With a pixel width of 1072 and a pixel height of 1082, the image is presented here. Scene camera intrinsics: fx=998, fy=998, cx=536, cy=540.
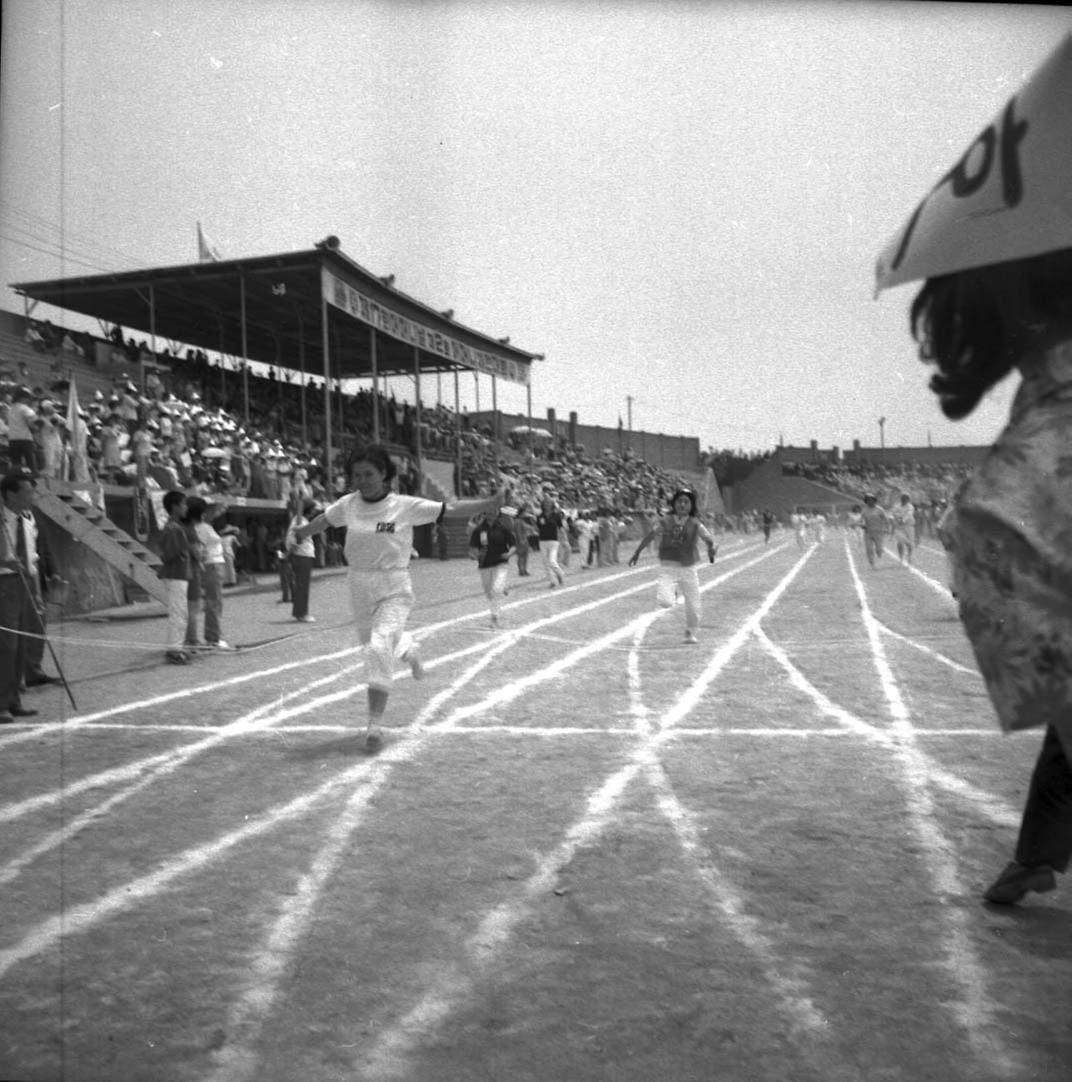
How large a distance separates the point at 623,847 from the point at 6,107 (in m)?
2.75

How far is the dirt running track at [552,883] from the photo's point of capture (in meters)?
1.99

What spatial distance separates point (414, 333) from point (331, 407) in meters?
0.68

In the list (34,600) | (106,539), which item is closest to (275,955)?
(34,600)

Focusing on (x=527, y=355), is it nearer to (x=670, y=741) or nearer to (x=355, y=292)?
(x=355, y=292)

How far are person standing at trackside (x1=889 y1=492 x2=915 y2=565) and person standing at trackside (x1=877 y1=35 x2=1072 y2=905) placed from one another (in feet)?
2.21

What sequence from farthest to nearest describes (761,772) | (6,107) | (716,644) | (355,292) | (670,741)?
(716,644), (670,741), (761,772), (355,292), (6,107)

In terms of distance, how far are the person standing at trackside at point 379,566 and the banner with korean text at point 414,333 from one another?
1.32 m

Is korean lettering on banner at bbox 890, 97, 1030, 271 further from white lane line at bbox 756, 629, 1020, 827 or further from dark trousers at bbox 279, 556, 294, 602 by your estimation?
dark trousers at bbox 279, 556, 294, 602

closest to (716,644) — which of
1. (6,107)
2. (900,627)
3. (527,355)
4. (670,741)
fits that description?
(900,627)

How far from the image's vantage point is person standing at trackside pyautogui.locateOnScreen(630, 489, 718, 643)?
145 inches

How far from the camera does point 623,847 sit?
3184 millimetres

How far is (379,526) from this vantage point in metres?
4.73

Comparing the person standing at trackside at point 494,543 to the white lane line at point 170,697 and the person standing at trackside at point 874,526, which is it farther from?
the person standing at trackside at point 874,526

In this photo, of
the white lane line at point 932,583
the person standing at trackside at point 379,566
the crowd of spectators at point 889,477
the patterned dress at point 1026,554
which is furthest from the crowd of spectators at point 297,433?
the patterned dress at point 1026,554
